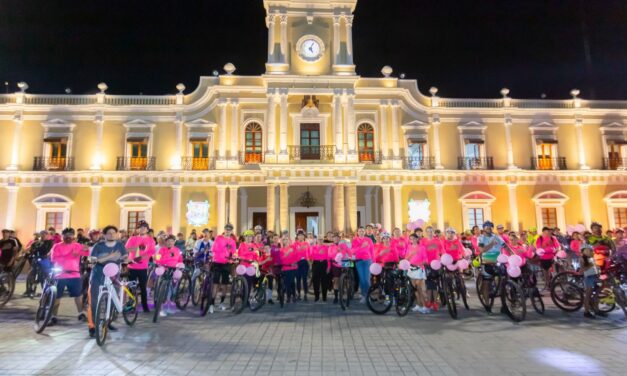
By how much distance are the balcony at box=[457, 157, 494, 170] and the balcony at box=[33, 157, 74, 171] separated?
74.8 feet

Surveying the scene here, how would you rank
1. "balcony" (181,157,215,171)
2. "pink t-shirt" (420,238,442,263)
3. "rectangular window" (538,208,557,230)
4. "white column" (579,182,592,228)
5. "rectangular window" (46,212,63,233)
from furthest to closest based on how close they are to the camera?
"rectangular window" (538,208,557,230) → "white column" (579,182,592,228) → "balcony" (181,157,215,171) → "rectangular window" (46,212,63,233) → "pink t-shirt" (420,238,442,263)

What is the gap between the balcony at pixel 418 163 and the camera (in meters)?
24.5

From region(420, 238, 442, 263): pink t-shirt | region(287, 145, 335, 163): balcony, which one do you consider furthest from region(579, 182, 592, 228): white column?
region(420, 238, 442, 263): pink t-shirt

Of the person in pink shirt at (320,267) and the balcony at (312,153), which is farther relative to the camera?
the balcony at (312,153)

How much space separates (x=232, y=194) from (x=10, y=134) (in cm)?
1324

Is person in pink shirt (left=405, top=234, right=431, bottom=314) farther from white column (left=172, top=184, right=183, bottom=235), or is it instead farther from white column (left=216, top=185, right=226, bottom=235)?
white column (left=172, top=184, right=183, bottom=235)

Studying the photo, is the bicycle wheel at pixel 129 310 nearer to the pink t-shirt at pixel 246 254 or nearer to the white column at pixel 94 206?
the pink t-shirt at pixel 246 254

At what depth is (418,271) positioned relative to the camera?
9461mm

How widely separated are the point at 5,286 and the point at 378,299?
9.34 meters

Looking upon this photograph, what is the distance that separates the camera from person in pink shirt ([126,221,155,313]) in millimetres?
9195

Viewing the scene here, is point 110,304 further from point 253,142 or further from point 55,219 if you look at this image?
point 55,219

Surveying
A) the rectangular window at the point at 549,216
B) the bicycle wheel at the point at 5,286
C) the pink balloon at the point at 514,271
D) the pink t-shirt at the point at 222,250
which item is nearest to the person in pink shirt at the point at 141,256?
the pink t-shirt at the point at 222,250

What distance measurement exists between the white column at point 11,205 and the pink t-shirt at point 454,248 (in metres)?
22.9

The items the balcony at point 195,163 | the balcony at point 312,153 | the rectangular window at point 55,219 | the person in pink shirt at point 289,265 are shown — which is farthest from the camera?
the balcony at point 195,163
